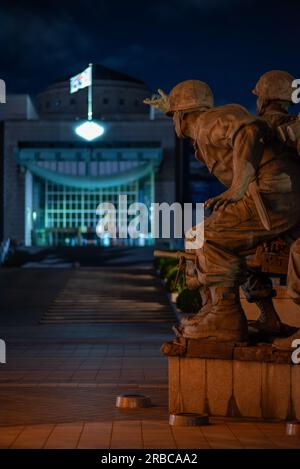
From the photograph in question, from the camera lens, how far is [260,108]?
26.6ft

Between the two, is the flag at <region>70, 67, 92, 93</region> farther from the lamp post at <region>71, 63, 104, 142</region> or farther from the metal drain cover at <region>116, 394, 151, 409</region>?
the metal drain cover at <region>116, 394, 151, 409</region>

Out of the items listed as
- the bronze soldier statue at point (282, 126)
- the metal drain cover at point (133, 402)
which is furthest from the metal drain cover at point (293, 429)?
the metal drain cover at point (133, 402)

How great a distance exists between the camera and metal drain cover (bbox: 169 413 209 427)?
727cm

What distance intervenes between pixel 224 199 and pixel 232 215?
259 millimetres

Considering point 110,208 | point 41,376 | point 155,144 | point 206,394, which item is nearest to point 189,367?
point 206,394

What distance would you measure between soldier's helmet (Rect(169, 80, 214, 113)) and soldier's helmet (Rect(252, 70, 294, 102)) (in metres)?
0.49

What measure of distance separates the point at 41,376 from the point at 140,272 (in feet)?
95.4

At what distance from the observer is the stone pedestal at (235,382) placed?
24.6ft

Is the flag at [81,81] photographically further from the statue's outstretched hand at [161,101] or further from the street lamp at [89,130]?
the statue's outstretched hand at [161,101]

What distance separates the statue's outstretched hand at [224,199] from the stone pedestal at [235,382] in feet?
3.80

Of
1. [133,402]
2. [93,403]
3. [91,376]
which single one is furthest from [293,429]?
[91,376]

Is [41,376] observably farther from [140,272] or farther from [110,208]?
[110,208]

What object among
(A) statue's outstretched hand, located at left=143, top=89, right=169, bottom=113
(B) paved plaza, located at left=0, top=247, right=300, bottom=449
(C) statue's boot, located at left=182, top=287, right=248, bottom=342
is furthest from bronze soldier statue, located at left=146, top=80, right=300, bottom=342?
(B) paved plaza, located at left=0, top=247, right=300, bottom=449
